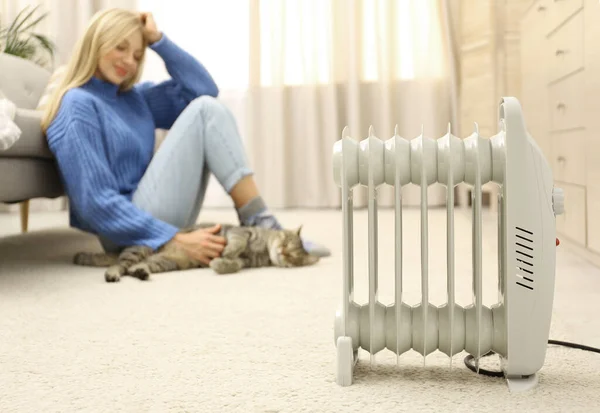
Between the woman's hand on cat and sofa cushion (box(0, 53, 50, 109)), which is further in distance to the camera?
sofa cushion (box(0, 53, 50, 109))

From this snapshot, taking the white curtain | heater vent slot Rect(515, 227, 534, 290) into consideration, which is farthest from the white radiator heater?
the white curtain

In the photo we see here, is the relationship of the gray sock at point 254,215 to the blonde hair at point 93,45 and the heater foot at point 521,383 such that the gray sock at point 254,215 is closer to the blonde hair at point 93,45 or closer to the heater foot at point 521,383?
the blonde hair at point 93,45

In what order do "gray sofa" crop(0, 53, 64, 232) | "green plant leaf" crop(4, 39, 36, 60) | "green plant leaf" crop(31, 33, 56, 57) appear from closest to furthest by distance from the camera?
"gray sofa" crop(0, 53, 64, 232) → "green plant leaf" crop(4, 39, 36, 60) → "green plant leaf" crop(31, 33, 56, 57)

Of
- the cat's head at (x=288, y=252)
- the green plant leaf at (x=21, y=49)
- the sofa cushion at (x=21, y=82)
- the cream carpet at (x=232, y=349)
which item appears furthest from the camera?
the green plant leaf at (x=21, y=49)

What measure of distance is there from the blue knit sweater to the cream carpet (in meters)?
0.16

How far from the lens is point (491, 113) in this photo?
3.08m

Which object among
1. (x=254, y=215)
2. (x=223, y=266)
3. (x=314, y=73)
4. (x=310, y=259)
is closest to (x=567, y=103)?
(x=310, y=259)

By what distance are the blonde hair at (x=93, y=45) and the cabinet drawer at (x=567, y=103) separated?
1358 mm

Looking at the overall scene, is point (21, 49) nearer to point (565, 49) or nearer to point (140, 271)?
point (140, 271)

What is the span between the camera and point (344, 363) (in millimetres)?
876

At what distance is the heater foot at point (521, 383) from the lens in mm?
846

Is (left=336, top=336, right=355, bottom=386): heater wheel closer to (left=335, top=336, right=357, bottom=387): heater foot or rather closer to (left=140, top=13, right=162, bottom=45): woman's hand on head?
(left=335, top=336, right=357, bottom=387): heater foot

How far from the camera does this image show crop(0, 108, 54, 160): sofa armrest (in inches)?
70.7

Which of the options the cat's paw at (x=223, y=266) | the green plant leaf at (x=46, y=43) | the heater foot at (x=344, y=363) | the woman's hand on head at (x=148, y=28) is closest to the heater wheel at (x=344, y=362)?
the heater foot at (x=344, y=363)
